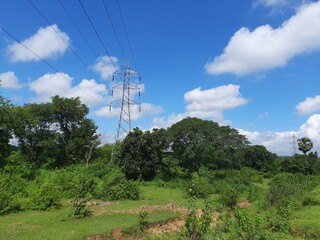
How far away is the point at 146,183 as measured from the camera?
111ft

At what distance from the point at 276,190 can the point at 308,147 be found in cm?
3939

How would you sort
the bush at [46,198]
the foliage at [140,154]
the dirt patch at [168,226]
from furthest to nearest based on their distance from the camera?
1. the foliage at [140,154]
2. the bush at [46,198]
3. the dirt patch at [168,226]

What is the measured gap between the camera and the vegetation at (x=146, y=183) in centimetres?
1370

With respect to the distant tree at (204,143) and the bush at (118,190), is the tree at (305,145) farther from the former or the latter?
the bush at (118,190)

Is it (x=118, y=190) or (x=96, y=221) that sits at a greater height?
(x=118, y=190)

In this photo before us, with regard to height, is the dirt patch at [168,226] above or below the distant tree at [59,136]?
below

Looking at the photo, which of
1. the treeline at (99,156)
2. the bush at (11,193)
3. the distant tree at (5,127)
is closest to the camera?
the bush at (11,193)

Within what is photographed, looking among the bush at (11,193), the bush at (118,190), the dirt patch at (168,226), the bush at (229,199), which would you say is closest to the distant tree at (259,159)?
the bush at (229,199)

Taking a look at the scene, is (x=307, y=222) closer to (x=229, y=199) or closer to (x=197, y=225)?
(x=229, y=199)

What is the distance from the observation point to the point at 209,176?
113 ft

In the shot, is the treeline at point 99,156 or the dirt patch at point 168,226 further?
the treeline at point 99,156

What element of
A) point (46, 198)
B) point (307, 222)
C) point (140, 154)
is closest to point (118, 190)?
point (46, 198)

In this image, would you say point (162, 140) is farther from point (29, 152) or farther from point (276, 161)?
point (276, 161)

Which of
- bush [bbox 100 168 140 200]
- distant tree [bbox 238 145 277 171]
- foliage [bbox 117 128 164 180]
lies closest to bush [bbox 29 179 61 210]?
bush [bbox 100 168 140 200]
